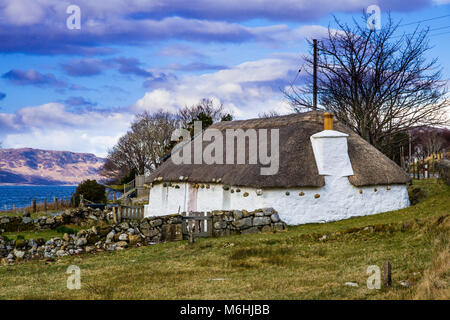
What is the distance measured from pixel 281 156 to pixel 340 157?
98.4 inches

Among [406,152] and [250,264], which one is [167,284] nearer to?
[250,264]

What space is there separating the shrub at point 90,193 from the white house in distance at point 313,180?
1903 centimetres

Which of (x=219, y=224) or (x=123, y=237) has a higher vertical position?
(x=219, y=224)

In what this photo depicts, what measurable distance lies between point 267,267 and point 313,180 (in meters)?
8.17

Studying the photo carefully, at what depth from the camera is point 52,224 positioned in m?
26.2

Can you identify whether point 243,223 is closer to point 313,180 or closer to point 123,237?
point 313,180

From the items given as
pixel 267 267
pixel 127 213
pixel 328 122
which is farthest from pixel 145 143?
pixel 267 267

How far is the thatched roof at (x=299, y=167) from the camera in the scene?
64.2 ft

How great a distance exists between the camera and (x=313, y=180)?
19.5 m

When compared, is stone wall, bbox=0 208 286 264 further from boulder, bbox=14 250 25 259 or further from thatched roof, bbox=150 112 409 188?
thatched roof, bbox=150 112 409 188

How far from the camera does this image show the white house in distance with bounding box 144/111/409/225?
19469 mm

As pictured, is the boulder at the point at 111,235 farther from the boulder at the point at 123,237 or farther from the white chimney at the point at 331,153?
the white chimney at the point at 331,153
